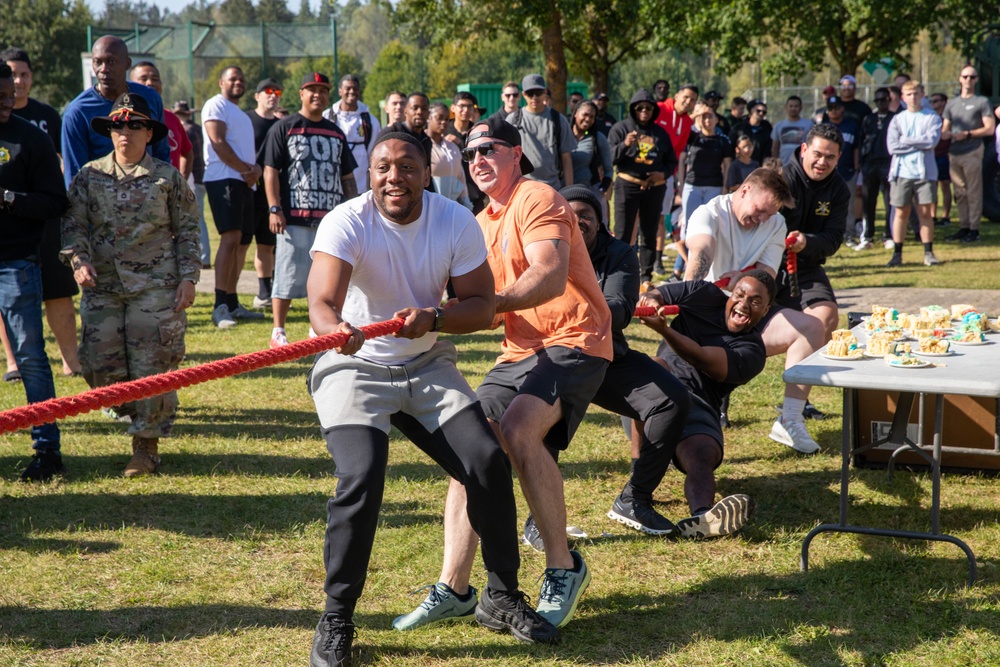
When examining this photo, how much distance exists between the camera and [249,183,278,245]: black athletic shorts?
9.99 metres

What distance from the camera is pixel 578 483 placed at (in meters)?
5.43

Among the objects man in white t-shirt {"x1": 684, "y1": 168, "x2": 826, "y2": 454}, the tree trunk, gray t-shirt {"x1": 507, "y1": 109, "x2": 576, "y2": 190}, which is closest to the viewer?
man in white t-shirt {"x1": 684, "y1": 168, "x2": 826, "y2": 454}

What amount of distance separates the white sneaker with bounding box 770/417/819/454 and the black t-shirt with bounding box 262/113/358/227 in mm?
4126

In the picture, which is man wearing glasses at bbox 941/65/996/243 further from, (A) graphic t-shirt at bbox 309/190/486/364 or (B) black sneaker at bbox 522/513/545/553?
(A) graphic t-shirt at bbox 309/190/486/364

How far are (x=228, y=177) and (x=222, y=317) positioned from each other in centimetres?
132

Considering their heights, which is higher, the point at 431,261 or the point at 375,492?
the point at 431,261

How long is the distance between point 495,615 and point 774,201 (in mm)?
3179

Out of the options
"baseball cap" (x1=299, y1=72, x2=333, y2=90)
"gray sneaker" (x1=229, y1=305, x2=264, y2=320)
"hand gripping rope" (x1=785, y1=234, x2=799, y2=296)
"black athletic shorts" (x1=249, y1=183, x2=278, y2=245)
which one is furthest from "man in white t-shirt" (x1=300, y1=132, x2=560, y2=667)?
"black athletic shorts" (x1=249, y1=183, x2=278, y2=245)

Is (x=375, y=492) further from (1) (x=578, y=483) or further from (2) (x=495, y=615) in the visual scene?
(1) (x=578, y=483)

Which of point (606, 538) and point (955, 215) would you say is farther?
point (955, 215)

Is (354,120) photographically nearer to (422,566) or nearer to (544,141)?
(544,141)

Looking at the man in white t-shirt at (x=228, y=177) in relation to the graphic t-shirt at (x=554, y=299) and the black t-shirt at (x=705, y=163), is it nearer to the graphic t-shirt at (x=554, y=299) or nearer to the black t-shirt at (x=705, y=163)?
the black t-shirt at (x=705, y=163)

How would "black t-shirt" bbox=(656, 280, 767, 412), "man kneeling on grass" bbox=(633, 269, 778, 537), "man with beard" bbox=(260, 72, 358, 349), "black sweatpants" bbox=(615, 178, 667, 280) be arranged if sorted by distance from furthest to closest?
1. "black sweatpants" bbox=(615, 178, 667, 280)
2. "man with beard" bbox=(260, 72, 358, 349)
3. "black t-shirt" bbox=(656, 280, 767, 412)
4. "man kneeling on grass" bbox=(633, 269, 778, 537)

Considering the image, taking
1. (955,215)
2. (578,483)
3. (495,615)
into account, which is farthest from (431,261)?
(955,215)
